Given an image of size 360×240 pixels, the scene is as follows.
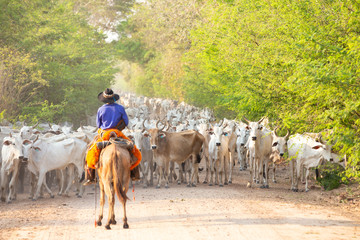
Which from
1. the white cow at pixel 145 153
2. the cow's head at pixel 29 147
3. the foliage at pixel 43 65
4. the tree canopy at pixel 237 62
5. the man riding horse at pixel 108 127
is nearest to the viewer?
the tree canopy at pixel 237 62

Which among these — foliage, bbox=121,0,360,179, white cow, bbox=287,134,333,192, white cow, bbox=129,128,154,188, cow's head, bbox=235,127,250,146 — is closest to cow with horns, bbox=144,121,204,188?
white cow, bbox=129,128,154,188

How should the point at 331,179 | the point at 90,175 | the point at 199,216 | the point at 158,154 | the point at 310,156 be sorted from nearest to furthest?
the point at 90,175 < the point at 199,216 < the point at 331,179 < the point at 310,156 < the point at 158,154

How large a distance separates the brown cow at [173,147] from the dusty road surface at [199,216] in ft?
4.38

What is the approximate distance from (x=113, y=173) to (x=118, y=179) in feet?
0.59

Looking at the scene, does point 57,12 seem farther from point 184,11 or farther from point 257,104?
point 257,104

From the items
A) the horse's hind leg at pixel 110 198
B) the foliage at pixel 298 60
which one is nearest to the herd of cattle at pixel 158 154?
the foliage at pixel 298 60

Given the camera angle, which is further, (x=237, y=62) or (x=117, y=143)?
(x=237, y=62)

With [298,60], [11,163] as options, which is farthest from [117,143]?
[11,163]

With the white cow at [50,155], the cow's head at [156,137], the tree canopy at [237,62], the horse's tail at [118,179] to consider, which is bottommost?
the horse's tail at [118,179]

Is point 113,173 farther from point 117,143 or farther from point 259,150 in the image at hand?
point 259,150

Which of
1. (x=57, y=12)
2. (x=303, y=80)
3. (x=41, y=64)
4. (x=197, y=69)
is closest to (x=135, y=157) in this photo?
(x=303, y=80)

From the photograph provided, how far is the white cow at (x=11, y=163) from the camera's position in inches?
520

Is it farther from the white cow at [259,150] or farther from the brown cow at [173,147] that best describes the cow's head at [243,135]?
the brown cow at [173,147]

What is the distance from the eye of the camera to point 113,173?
9180 mm
